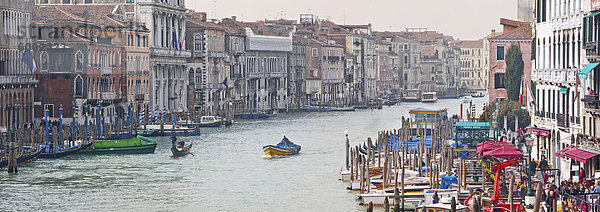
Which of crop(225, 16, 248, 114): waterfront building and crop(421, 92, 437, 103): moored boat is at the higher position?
crop(225, 16, 248, 114): waterfront building

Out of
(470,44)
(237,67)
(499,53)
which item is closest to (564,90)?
(499,53)

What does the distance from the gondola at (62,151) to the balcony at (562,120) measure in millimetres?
13539

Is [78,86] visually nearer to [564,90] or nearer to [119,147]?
[119,147]

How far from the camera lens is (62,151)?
31781mm

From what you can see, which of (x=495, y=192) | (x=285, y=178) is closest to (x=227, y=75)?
(x=285, y=178)

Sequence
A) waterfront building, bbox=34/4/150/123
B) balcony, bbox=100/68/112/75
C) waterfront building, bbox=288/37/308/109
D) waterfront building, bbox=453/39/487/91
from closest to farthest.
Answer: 1. waterfront building, bbox=34/4/150/123
2. balcony, bbox=100/68/112/75
3. waterfront building, bbox=288/37/308/109
4. waterfront building, bbox=453/39/487/91

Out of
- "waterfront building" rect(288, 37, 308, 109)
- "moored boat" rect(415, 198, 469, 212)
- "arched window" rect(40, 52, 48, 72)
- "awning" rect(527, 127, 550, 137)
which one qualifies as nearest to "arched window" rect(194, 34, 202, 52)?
"waterfront building" rect(288, 37, 308, 109)

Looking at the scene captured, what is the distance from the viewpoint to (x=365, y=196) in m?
21.8

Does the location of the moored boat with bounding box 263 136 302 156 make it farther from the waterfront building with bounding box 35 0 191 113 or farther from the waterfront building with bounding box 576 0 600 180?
the waterfront building with bounding box 35 0 191 113

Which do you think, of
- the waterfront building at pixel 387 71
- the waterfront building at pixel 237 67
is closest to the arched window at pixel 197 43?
the waterfront building at pixel 237 67

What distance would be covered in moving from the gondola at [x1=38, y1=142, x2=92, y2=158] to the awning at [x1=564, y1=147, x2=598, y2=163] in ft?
49.6

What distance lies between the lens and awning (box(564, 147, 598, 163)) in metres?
18.8

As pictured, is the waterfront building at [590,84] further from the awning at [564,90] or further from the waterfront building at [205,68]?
the waterfront building at [205,68]

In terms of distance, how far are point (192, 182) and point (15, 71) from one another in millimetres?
12538
